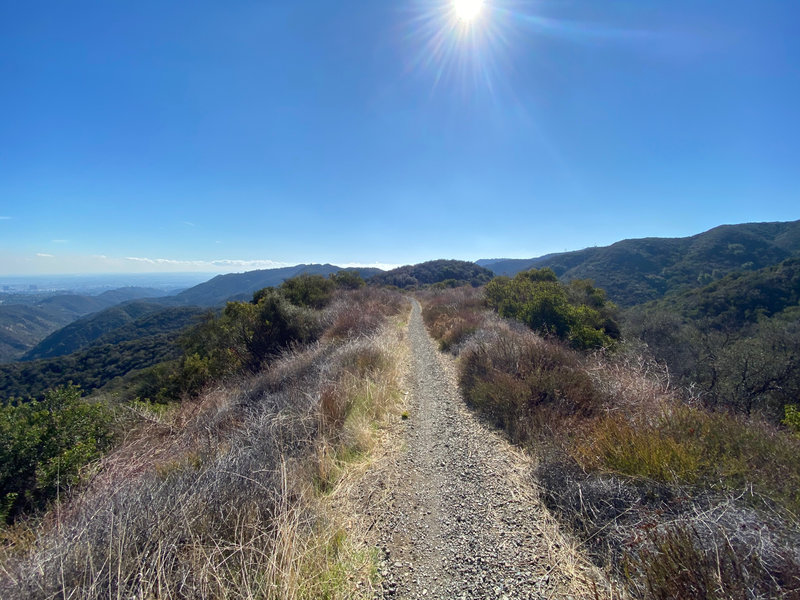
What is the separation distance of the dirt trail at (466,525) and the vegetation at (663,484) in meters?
0.32

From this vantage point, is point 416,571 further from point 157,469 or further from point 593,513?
point 157,469

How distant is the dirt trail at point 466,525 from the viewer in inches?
97.8

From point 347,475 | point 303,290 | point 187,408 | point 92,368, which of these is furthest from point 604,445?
point 92,368

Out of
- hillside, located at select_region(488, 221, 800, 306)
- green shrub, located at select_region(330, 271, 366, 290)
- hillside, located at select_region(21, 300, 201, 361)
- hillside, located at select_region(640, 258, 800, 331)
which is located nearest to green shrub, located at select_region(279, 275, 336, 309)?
green shrub, located at select_region(330, 271, 366, 290)

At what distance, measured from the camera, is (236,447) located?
3625 mm

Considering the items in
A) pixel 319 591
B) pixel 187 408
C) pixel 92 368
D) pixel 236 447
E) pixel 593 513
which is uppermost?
pixel 236 447

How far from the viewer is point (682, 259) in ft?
228

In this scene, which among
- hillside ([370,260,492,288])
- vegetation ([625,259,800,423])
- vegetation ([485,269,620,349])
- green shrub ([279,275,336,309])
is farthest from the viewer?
hillside ([370,260,492,288])

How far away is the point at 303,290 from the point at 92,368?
44.0 metres

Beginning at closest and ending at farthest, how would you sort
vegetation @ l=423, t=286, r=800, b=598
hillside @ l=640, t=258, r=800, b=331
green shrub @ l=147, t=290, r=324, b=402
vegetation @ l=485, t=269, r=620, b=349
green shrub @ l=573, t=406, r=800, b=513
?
vegetation @ l=423, t=286, r=800, b=598 < green shrub @ l=573, t=406, r=800, b=513 < vegetation @ l=485, t=269, r=620, b=349 < green shrub @ l=147, t=290, r=324, b=402 < hillside @ l=640, t=258, r=800, b=331

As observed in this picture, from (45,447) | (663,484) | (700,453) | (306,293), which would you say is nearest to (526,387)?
(700,453)

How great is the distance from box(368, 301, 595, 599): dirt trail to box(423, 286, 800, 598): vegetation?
0.32 meters

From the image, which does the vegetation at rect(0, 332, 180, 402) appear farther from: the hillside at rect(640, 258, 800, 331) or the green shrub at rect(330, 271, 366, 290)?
the hillside at rect(640, 258, 800, 331)

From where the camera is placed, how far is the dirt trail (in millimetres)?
2484
